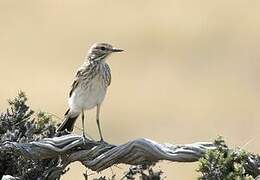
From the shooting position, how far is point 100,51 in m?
6.47

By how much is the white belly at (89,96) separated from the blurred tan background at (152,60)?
92.2 inches

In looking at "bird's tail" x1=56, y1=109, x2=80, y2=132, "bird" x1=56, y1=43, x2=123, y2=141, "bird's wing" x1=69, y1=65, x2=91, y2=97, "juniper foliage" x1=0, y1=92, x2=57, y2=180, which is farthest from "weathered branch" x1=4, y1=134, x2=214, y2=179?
"bird's wing" x1=69, y1=65, x2=91, y2=97

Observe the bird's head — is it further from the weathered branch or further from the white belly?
the weathered branch

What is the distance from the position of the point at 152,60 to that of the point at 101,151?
1331cm

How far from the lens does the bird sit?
6434 mm

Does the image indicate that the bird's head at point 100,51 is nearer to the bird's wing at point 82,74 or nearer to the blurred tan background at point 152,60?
the bird's wing at point 82,74

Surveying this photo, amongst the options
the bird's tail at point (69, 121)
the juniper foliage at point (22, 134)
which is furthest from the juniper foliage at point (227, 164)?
the bird's tail at point (69, 121)

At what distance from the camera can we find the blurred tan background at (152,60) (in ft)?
44.7

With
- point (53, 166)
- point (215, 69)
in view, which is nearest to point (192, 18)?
point (215, 69)

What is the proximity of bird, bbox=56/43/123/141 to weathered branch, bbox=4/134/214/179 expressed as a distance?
196cm

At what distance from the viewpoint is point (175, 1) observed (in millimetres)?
22391

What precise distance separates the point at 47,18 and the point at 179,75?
548 centimetres

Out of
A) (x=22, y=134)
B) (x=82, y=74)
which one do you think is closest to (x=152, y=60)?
(x=82, y=74)

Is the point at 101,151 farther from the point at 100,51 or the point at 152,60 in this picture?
the point at 152,60
